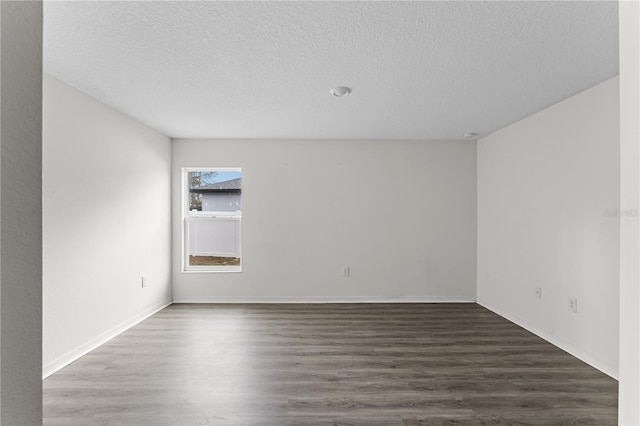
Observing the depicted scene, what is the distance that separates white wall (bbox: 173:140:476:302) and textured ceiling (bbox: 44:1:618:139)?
1182mm

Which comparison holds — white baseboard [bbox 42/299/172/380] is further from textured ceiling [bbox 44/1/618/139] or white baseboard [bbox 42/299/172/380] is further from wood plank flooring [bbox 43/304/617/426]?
textured ceiling [bbox 44/1/618/139]

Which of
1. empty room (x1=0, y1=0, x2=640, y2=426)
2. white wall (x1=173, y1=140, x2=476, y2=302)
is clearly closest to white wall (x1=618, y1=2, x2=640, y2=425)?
empty room (x1=0, y1=0, x2=640, y2=426)

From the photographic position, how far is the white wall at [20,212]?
2.14 feet

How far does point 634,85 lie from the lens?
0.77 m

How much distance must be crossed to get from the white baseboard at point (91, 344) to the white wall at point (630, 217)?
346cm

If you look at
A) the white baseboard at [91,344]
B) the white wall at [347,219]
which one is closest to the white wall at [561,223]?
the white wall at [347,219]

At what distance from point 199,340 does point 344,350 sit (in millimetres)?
1489

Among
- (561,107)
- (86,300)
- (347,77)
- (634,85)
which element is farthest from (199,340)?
(561,107)

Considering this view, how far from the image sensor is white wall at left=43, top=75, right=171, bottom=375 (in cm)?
250

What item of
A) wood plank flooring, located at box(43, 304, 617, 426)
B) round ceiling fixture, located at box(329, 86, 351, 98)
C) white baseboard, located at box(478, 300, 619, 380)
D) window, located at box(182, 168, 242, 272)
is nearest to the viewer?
wood plank flooring, located at box(43, 304, 617, 426)

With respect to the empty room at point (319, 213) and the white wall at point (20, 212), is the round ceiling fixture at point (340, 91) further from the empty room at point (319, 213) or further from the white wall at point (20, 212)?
the white wall at point (20, 212)

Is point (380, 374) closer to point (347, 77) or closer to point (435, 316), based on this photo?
point (435, 316)

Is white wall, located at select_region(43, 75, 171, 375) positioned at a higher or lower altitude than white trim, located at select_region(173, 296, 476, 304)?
higher

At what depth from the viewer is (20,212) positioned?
69 cm
